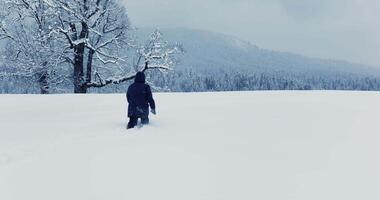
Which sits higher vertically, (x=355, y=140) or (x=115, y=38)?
(x=115, y=38)

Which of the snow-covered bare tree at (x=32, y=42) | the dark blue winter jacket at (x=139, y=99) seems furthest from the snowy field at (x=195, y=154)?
the snow-covered bare tree at (x=32, y=42)

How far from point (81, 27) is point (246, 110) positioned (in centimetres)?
1324

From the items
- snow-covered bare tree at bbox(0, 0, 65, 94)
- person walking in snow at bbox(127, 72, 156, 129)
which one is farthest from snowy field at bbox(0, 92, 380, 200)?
snow-covered bare tree at bbox(0, 0, 65, 94)

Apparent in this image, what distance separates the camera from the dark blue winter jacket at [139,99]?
12617 mm

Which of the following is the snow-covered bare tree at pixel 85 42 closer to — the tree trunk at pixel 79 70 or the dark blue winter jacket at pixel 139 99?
the tree trunk at pixel 79 70

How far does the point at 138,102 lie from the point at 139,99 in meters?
0.10

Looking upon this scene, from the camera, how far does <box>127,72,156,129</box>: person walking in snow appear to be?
12.6 meters

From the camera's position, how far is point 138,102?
1277 cm

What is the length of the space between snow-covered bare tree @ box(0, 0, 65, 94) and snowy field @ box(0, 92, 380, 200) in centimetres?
889

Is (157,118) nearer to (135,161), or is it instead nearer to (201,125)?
(201,125)

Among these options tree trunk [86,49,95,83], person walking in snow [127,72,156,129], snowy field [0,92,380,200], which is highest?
tree trunk [86,49,95,83]

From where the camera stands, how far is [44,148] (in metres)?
10.0

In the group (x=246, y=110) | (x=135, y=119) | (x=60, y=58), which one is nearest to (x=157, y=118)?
(x=135, y=119)

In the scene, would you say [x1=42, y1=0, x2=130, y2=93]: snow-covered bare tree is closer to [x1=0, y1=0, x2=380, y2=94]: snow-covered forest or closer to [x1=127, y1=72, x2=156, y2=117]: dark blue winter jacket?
[x1=0, y1=0, x2=380, y2=94]: snow-covered forest
